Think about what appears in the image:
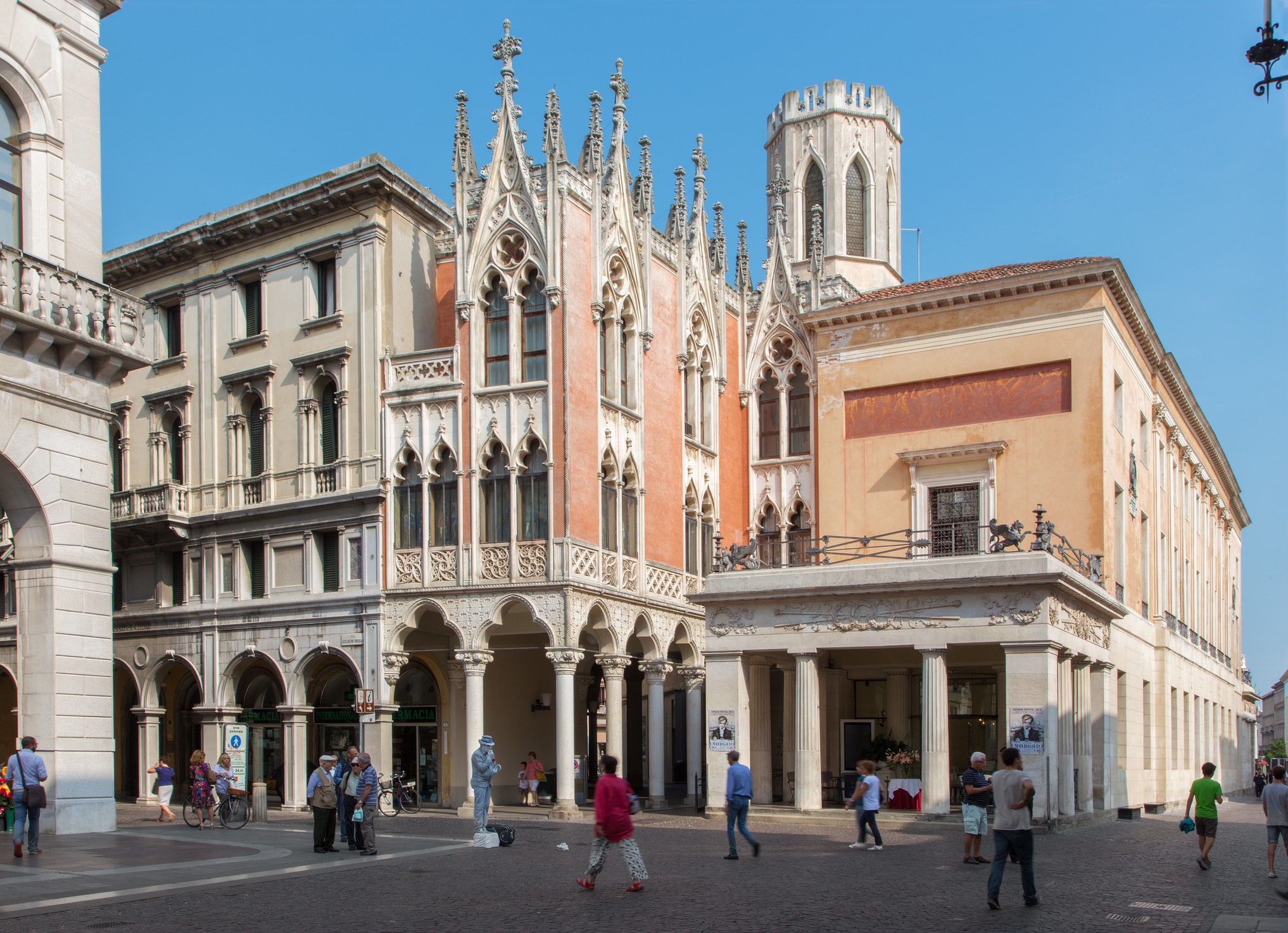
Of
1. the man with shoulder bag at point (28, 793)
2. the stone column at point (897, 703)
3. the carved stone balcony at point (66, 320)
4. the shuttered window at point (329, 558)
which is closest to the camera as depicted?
the man with shoulder bag at point (28, 793)

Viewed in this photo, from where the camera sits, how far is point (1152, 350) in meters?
36.5

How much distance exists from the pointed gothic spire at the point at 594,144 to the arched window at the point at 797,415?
893 centimetres

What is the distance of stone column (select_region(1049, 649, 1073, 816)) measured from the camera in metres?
26.4

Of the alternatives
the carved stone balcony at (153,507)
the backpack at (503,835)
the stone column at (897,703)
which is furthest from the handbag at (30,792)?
the stone column at (897,703)

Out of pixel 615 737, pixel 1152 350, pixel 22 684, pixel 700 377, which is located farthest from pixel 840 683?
pixel 22 684

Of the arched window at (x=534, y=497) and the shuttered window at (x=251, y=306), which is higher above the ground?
the shuttered window at (x=251, y=306)

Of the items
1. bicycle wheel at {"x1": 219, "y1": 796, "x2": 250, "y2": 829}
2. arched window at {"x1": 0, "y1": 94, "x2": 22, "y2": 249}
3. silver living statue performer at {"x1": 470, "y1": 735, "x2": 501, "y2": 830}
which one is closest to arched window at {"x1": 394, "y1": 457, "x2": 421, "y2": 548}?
bicycle wheel at {"x1": 219, "y1": 796, "x2": 250, "y2": 829}

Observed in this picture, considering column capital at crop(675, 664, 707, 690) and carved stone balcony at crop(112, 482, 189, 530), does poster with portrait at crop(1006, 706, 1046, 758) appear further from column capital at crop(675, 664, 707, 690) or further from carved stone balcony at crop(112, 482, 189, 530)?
carved stone balcony at crop(112, 482, 189, 530)

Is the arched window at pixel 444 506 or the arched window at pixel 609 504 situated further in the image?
the arched window at pixel 609 504

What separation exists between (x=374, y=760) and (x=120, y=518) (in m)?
11.4

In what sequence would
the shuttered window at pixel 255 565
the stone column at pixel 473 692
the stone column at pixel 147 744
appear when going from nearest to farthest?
the stone column at pixel 473 692 → the shuttered window at pixel 255 565 → the stone column at pixel 147 744

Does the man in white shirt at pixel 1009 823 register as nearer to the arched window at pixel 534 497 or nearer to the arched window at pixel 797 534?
the arched window at pixel 534 497

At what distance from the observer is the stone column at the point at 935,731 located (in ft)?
84.4

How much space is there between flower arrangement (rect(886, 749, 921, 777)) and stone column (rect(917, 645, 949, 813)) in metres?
3.62
